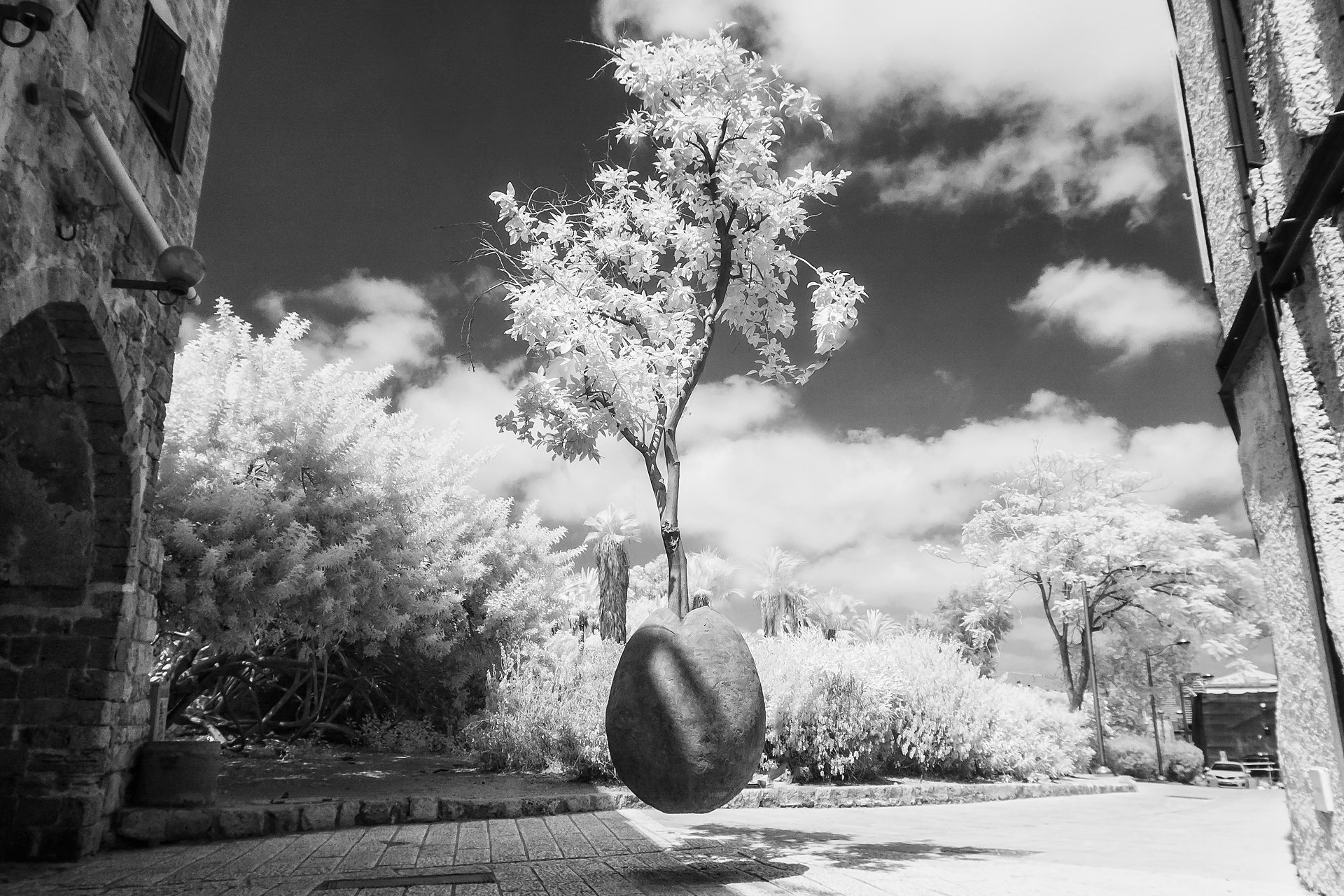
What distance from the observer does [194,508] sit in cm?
803

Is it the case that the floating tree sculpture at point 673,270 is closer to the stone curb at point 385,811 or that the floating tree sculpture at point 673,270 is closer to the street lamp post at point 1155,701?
the stone curb at point 385,811

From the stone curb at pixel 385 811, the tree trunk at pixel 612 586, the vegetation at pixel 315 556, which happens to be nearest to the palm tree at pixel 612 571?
the tree trunk at pixel 612 586

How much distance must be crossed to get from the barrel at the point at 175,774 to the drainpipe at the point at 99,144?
11.3 feet

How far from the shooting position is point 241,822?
599 cm

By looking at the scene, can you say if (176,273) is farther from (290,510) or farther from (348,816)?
(290,510)

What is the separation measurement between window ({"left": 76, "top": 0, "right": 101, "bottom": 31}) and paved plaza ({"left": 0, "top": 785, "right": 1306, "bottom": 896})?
4684 millimetres

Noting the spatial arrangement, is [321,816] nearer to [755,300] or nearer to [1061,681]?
[755,300]

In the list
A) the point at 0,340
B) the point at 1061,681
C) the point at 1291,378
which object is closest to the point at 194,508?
the point at 0,340

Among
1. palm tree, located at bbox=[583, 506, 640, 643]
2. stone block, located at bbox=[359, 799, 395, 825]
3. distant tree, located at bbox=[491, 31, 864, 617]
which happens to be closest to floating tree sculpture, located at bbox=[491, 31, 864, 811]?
distant tree, located at bbox=[491, 31, 864, 617]

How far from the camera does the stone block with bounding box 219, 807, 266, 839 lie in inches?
233

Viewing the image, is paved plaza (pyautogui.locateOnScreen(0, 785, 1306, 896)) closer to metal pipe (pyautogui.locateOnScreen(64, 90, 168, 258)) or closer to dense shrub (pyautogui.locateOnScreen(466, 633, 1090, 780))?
dense shrub (pyautogui.locateOnScreen(466, 633, 1090, 780))

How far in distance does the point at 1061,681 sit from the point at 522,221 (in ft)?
66.9

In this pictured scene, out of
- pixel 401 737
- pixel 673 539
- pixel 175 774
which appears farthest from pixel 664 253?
pixel 401 737

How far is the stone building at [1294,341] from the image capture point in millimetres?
3865
